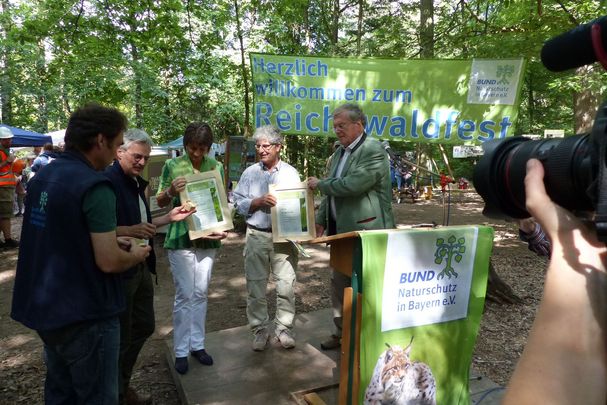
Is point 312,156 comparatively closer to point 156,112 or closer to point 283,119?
point 156,112

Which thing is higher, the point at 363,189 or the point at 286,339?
the point at 363,189

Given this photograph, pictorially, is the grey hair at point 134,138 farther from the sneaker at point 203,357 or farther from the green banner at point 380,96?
the green banner at point 380,96

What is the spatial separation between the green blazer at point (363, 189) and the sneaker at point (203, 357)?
4.61 feet

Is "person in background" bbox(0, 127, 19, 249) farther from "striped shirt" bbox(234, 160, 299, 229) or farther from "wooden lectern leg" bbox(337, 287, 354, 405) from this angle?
"wooden lectern leg" bbox(337, 287, 354, 405)

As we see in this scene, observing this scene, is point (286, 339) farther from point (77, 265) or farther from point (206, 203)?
point (77, 265)

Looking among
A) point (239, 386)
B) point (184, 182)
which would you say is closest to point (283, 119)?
point (184, 182)

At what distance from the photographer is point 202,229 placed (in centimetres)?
320

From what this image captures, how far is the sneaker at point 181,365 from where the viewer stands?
3217mm

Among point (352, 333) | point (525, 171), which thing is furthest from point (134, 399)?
point (525, 171)

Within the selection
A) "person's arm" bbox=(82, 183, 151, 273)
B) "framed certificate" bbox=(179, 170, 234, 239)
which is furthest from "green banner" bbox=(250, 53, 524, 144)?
"person's arm" bbox=(82, 183, 151, 273)

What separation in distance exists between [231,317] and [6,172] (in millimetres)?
5213

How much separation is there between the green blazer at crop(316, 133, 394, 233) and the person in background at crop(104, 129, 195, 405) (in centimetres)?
114

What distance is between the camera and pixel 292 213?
3471mm

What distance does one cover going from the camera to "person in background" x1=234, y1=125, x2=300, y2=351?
360 centimetres
